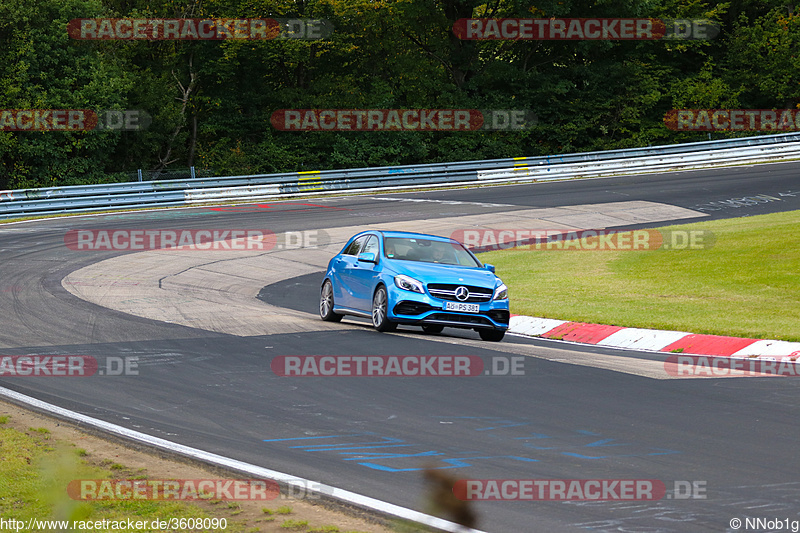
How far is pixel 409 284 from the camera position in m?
13.2

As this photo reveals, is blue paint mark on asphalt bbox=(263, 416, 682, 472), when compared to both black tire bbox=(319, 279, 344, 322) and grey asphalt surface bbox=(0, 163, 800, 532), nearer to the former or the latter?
grey asphalt surface bbox=(0, 163, 800, 532)

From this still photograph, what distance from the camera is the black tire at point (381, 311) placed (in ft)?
43.9

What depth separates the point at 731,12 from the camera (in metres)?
58.4

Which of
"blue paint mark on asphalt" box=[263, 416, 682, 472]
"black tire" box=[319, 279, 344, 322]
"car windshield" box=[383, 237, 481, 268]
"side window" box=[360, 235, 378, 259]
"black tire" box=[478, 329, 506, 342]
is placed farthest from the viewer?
"black tire" box=[319, 279, 344, 322]

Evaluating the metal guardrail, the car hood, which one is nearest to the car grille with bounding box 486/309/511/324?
the car hood

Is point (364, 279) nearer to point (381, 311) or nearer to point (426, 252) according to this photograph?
point (381, 311)

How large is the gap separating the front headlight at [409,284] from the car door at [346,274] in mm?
1485

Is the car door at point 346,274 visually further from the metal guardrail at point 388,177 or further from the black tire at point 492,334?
the metal guardrail at point 388,177

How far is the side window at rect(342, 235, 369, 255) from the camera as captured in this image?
15.4 metres

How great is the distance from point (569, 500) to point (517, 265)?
1758 cm

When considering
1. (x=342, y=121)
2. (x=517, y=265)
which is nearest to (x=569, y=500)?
(x=517, y=265)

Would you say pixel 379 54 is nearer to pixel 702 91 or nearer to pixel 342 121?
pixel 342 121

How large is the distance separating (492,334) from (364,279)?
2169mm

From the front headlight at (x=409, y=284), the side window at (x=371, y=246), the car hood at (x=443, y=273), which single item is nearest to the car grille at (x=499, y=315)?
the car hood at (x=443, y=273)
